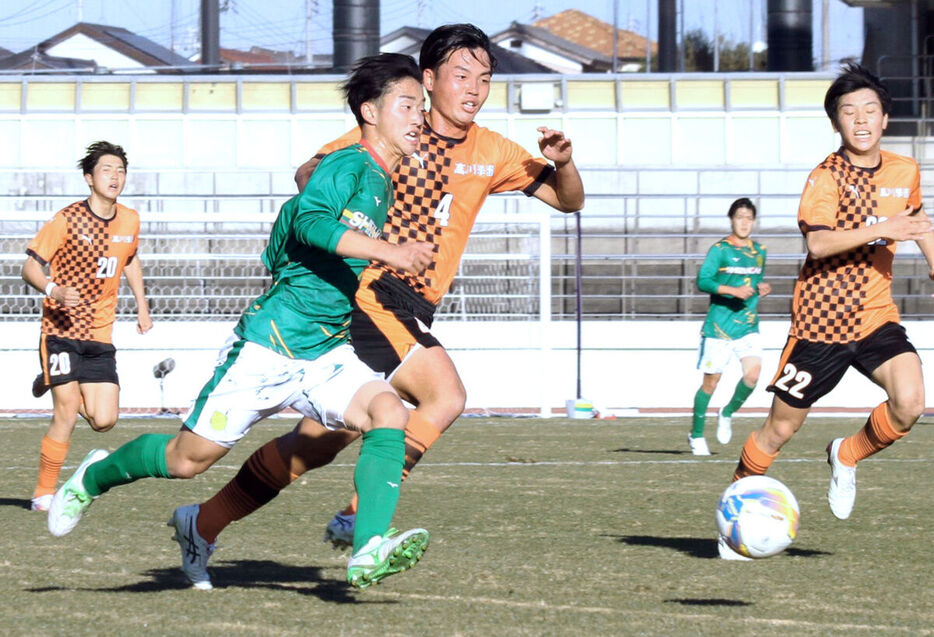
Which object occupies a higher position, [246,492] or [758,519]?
[246,492]

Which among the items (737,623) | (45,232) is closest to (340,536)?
(737,623)

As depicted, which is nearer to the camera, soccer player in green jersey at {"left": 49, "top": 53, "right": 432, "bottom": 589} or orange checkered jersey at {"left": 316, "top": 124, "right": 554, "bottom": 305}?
soccer player in green jersey at {"left": 49, "top": 53, "right": 432, "bottom": 589}

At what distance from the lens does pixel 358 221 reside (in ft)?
14.7

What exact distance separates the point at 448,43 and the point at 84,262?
10.4ft

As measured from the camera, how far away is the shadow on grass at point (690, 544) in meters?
5.71

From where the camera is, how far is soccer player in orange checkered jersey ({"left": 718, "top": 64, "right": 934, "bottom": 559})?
20.1ft

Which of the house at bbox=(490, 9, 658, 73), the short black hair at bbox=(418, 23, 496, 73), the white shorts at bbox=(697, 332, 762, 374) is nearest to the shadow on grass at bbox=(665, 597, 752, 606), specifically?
the short black hair at bbox=(418, 23, 496, 73)

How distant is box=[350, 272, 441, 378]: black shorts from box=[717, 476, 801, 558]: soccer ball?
125cm

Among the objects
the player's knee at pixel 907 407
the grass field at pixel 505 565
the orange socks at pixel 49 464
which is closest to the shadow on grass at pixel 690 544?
the grass field at pixel 505 565

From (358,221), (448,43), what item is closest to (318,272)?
(358,221)

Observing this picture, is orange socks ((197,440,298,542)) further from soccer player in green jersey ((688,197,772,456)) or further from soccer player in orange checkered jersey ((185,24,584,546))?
soccer player in green jersey ((688,197,772,456))

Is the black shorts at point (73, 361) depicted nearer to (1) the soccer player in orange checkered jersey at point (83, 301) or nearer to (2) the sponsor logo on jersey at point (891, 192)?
(1) the soccer player in orange checkered jersey at point (83, 301)

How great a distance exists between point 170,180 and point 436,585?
2333cm

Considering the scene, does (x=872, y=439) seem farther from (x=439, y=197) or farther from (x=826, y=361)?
(x=439, y=197)
